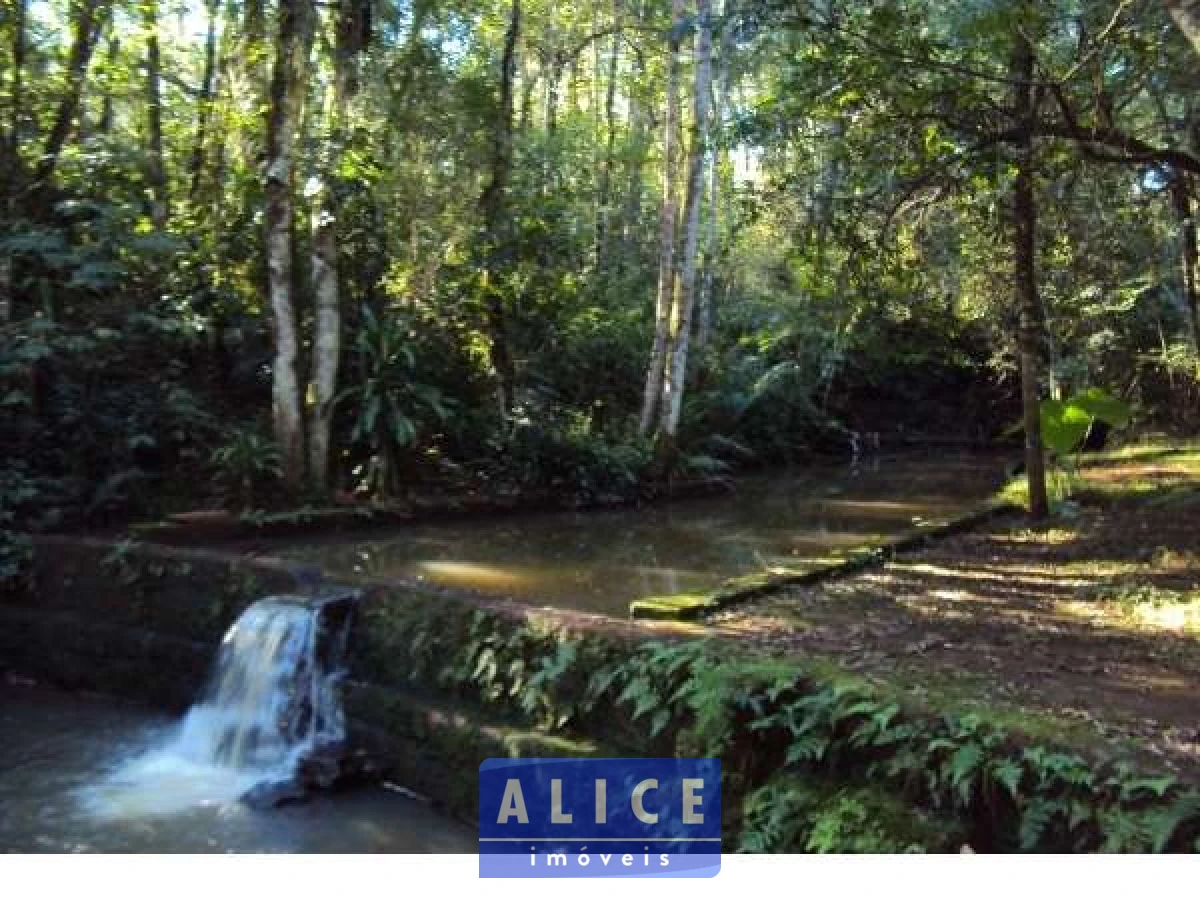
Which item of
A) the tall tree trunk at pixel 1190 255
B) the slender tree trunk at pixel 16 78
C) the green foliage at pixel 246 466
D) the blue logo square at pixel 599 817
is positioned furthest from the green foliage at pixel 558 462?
the blue logo square at pixel 599 817

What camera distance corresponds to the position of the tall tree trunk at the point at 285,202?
11.5m

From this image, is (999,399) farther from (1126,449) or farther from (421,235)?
(421,235)

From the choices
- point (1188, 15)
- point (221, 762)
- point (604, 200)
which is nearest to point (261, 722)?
point (221, 762)

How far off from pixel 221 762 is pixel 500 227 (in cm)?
881

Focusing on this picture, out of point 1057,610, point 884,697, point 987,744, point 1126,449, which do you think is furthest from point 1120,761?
point 1126,449

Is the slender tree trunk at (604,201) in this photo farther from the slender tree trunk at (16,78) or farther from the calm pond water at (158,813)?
the calm pond water at (158,813)

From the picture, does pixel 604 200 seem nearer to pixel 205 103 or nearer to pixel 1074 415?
pixel 205 103

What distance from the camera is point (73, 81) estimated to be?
12180 mm

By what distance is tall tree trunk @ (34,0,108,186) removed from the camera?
39.9ft

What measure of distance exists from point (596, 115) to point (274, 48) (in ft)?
48.0

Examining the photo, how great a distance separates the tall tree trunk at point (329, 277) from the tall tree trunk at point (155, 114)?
2899 mm

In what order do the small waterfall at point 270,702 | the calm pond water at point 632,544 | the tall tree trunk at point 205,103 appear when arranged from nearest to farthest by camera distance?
the small waterfall at point 270,702 < the calm pond water at point 632,544 < the tall tree trunk at point 205,103

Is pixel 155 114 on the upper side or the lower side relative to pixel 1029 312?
upper

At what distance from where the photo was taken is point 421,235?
13.8 m
